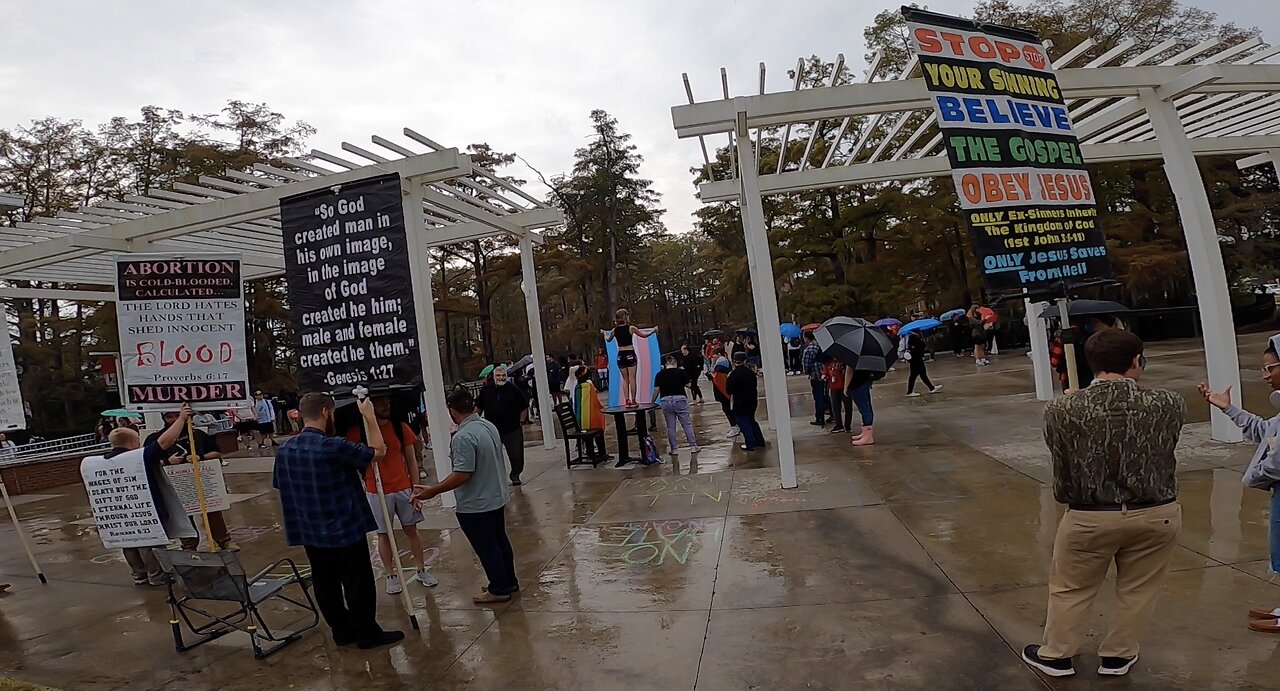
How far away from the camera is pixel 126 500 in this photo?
597cm

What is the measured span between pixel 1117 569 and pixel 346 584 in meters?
4.12

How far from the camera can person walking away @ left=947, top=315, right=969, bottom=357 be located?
25734 mm

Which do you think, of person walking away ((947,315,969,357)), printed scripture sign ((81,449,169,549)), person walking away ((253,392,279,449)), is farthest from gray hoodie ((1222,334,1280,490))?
person walking away ((947,315,969,357))

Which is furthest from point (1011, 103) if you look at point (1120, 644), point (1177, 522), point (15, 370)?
point (15, 370)

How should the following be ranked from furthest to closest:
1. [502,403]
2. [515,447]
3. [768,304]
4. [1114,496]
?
[515,447], [502,403], [768,304], [1114,496]

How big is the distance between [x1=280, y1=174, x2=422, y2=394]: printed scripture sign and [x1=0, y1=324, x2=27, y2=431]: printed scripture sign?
3168mm

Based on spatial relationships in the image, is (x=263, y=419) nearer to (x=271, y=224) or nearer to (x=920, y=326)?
(x=271, y=224)

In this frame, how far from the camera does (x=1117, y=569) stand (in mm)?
3371

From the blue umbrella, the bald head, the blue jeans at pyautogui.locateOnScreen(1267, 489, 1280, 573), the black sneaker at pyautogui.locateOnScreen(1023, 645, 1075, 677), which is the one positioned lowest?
the black sneaker at pyautogui.locateOnScreen(1023, 645, 1075, 677)

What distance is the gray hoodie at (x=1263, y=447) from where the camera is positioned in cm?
359

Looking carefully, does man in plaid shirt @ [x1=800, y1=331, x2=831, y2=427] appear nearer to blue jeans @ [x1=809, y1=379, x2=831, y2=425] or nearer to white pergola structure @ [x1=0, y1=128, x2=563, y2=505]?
blue jeans @ [x1=809, y1=379, x2=831, y2=425]

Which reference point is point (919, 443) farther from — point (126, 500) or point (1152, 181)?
point (1152, 181)

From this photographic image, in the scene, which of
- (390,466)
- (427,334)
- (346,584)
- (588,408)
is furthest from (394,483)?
(588,408)

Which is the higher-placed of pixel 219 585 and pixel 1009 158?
pixel 1009 158
